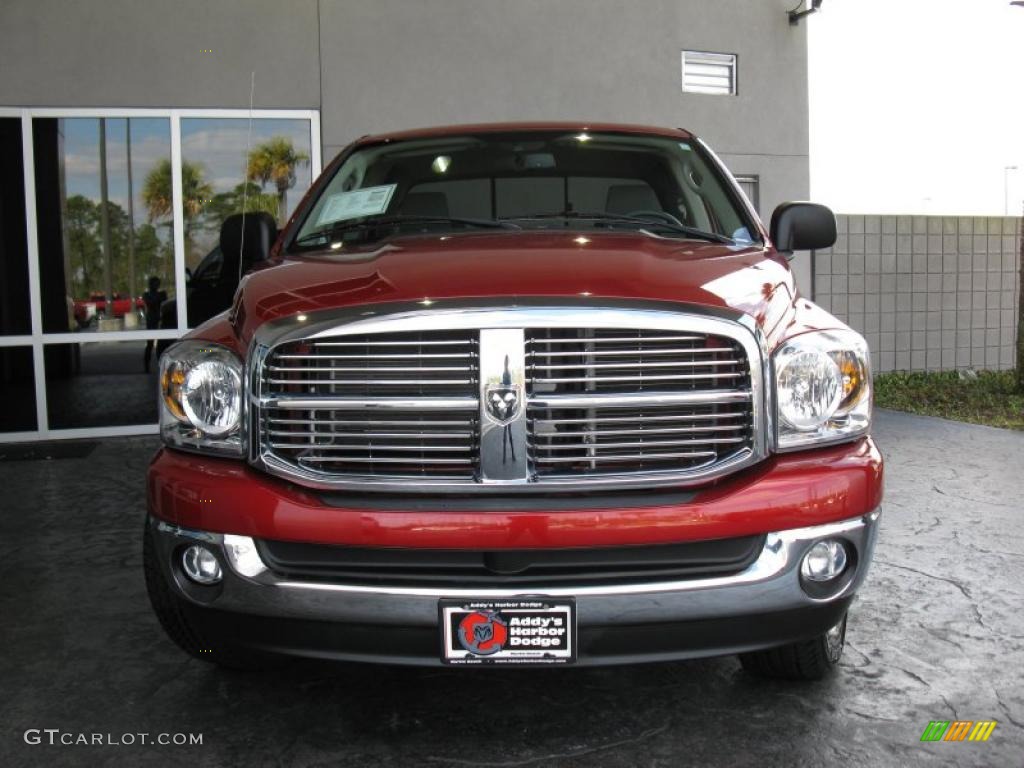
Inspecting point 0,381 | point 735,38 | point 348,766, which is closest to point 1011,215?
point 735,38

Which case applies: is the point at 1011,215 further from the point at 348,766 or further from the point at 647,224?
the point at 348,766

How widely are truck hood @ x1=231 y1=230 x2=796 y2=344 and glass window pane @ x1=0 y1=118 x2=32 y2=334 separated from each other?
19.7ft

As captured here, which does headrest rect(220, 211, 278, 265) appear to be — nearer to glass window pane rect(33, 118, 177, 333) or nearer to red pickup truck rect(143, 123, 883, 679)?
red pickup truck rect(143, 123, 883, 679)

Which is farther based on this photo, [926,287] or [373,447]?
[926,287]

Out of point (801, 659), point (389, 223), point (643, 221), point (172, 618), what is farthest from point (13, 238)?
point (801, 659)

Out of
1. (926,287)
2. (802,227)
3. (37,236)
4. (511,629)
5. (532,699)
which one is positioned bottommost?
(532,699)

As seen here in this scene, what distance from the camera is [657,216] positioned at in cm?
360

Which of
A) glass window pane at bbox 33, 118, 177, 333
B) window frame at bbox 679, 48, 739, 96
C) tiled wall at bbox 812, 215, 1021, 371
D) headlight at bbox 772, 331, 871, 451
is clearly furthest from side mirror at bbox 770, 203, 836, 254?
tiled wall at bbox 812, 215, 1021, 371

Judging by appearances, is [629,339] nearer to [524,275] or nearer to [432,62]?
[524,275]

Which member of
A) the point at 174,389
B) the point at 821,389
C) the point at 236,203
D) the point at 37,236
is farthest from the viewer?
the point at 236,203

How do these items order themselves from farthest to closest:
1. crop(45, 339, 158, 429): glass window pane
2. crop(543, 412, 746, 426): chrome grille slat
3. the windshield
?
crop(45, 339, 158, 429): glass window pane
the windshield
crop(543, 412, 746, 426): chrome grille slat

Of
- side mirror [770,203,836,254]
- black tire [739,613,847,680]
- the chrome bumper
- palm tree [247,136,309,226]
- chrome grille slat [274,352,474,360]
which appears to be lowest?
black tire [739,613,847,680]

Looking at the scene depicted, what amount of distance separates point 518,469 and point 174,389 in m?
0.97

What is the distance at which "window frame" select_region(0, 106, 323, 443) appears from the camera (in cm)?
787
